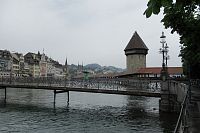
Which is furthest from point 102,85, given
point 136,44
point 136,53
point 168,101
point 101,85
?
point 136,44

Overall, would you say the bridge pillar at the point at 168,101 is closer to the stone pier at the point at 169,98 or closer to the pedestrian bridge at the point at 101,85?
the stone pier at the point at 169,98

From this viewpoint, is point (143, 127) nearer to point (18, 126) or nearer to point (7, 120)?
point (18, 126)

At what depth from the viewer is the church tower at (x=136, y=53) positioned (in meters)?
87.5

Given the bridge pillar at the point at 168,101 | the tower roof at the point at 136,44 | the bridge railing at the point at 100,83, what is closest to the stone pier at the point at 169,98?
the bridge pillar at the point at 168,101

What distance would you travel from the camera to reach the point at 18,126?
26469 millimetres

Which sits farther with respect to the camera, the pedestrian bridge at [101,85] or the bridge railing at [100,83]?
the bridge railing at [100,83]

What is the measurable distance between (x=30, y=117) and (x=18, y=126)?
6106 mm

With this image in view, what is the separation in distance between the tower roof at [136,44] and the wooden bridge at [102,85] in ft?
139

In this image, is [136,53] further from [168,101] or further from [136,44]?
[168,101]

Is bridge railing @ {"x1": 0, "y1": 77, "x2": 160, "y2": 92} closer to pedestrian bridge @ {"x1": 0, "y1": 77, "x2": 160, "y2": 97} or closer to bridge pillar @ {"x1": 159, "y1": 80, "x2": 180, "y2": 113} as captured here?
pedestrian bridge @ {"x1": 0, "y1": 77, "x2": 160, "y2": 97}

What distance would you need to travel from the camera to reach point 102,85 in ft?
138

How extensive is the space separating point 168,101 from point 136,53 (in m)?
54.3

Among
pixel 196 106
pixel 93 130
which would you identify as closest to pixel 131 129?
pixel 93 130

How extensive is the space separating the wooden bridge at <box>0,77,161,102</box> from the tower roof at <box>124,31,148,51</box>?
42.5 metres
